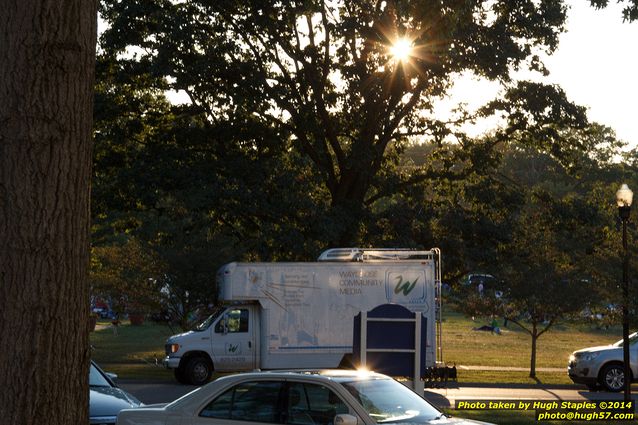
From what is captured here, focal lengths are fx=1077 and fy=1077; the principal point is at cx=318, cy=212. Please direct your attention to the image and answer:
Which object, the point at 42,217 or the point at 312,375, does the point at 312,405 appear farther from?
the point at 42,217

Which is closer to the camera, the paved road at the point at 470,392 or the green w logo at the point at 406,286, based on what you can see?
the paved road at the point at 470,392

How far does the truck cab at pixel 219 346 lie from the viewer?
2722 cm

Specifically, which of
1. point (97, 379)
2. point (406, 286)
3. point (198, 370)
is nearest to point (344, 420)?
point (97, 379)

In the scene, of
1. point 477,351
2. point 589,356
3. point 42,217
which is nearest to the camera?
point 42,217

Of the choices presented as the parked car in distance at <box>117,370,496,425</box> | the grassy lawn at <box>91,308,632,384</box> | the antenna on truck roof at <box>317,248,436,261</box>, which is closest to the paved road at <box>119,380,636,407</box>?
the grassy lawn at <box>91,308,632,384</box>

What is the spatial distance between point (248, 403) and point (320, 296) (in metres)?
16.1

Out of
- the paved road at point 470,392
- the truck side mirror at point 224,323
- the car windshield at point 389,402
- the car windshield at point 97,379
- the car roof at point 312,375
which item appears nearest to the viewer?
the car windshield at point 389,402

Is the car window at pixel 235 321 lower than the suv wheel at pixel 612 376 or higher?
higher

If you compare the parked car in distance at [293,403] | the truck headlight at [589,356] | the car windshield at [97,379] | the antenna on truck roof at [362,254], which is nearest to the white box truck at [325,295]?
the antenna on truck roof at [362,254]

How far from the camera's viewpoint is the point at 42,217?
5.68m

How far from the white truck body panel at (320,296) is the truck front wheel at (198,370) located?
1818 mm

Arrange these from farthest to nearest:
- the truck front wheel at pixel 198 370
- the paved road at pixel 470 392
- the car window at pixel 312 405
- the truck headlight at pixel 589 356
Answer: the truck front wheel at pixel 198 370 → the truck headlight at pixel 589 356 → the paved road at pixel 470 392 → the car window at pixel 312 405

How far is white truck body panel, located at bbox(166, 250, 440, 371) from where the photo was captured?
2609 cm

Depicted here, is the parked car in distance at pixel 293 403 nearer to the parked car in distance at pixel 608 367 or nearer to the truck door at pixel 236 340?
the truck door at pixel 236 340
